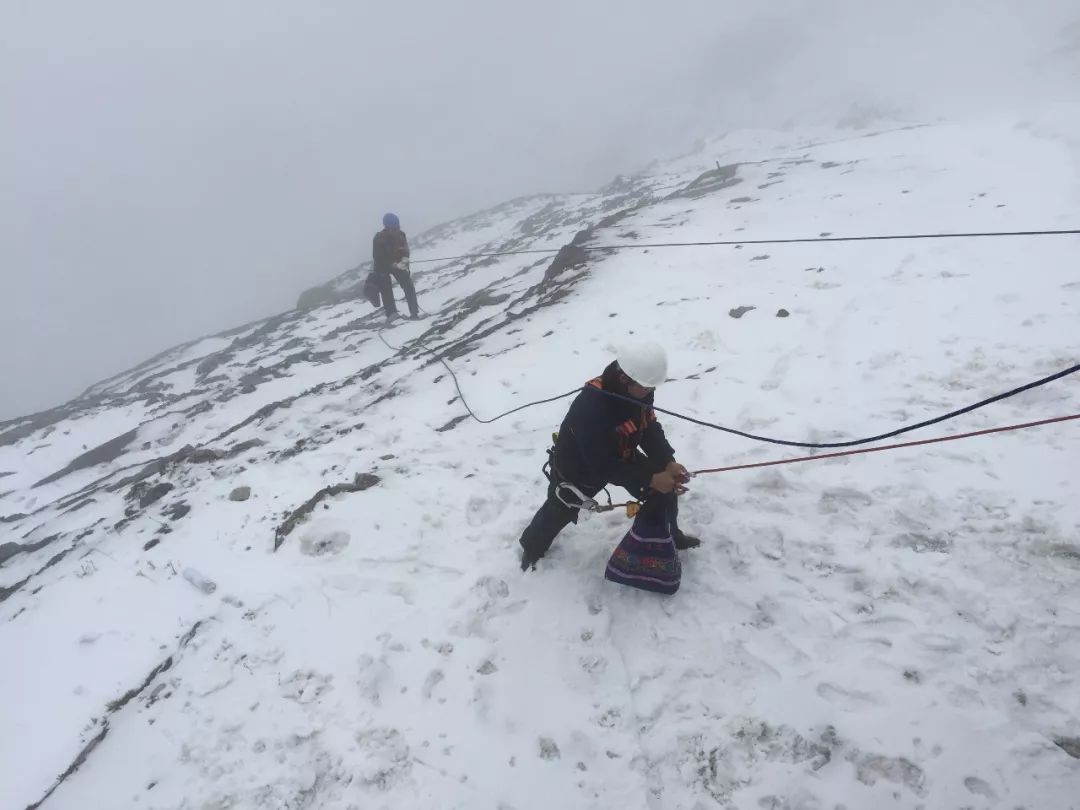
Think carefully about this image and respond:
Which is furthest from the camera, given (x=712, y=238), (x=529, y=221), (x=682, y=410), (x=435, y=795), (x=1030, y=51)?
(x=1030, y=51)

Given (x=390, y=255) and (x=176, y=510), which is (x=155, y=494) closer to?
(x=176, y=510)

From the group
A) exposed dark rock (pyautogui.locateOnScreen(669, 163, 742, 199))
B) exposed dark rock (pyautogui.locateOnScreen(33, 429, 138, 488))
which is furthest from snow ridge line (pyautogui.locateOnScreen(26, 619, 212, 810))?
A: exposed dark rock (pyautogui.locateOnScreen(669, 163, 742, 199))

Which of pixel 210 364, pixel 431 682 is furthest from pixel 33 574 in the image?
pixel 210 364

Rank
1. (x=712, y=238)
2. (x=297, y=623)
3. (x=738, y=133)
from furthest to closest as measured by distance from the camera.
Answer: (x=738, y=133)
(x=712, y=238)
(x=297, y=623)

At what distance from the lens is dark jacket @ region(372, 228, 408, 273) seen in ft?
43.1

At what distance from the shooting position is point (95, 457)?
11.8 m

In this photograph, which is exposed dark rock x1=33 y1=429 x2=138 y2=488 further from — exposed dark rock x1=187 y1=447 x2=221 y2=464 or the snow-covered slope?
exposed dark rock x1=187 y1=447 x2=221 y2=464

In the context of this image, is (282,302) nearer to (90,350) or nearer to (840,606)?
(90,350)

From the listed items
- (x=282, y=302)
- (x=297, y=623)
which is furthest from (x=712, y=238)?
(x=282, y=302)

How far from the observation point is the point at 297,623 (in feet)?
14.7

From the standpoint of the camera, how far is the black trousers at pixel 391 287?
543 inches

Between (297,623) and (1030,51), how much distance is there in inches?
2228

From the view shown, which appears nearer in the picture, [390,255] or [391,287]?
[390,255]

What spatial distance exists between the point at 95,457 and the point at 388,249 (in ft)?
24.6
